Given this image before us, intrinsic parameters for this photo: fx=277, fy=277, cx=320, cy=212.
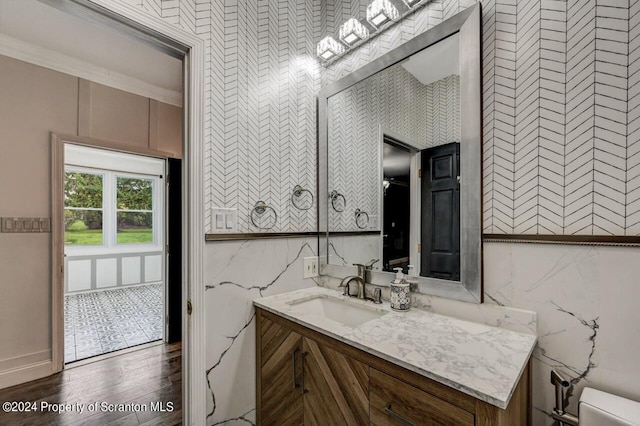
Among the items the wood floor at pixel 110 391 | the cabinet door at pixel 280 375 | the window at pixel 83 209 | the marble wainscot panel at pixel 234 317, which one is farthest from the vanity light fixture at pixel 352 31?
the window at pixel 83 209

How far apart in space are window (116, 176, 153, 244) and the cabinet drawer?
19.9 ft

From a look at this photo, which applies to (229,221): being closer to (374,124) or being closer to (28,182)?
(374,124)

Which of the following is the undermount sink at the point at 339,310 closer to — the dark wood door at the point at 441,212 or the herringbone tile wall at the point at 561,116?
the dark wood door at the point at 441,212

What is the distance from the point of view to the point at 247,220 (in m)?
1.51

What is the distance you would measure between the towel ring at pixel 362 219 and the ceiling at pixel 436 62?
2.52 ft

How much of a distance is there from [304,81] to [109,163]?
505 centimetres

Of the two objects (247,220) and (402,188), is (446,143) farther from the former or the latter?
(247,220)

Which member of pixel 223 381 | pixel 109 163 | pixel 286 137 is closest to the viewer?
pixel 223 381

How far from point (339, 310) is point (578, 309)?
1029mm

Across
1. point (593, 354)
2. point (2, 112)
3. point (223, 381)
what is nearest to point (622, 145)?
point (593, 354)

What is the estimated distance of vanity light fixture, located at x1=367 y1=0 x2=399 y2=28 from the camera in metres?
1.48

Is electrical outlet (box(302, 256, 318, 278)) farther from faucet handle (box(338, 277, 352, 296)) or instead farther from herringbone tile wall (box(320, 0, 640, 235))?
herringbone tile wall (box(320, 0, 640, 235))

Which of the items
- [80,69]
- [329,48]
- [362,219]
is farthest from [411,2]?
[80,69]

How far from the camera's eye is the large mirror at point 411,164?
1.21 metres
